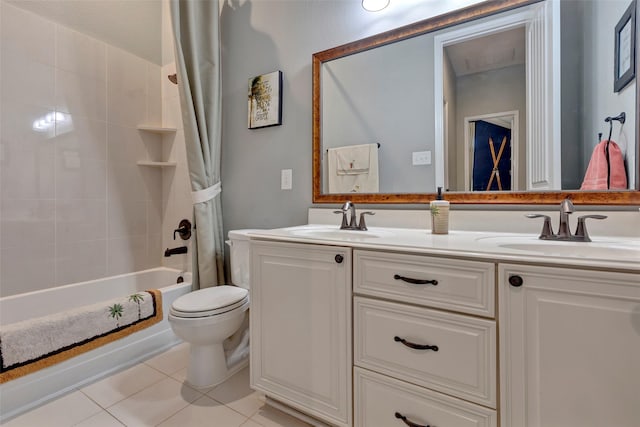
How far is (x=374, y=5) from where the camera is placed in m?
1.53

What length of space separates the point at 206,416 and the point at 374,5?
212cm

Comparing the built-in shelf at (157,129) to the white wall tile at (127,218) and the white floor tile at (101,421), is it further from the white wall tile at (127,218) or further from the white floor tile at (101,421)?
the white floor tile at (101,421)

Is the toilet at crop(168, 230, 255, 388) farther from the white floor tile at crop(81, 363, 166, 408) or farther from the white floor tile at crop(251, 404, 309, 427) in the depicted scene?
the white floor tile at crop(251, 404, 309, 427)

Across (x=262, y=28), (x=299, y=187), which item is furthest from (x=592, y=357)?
(x=262, y=28)

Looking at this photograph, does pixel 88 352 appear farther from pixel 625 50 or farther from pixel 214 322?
pixel 625 50

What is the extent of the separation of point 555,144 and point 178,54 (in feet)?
6.75

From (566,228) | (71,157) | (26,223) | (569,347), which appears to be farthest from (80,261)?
(566,228)

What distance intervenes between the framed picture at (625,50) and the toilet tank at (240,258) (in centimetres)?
172

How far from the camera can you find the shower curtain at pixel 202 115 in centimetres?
190

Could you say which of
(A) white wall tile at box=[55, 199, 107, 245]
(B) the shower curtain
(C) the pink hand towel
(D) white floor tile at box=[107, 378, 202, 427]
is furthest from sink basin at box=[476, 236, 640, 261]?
(A) white wall tile at box=[55, 199, 107, 245]

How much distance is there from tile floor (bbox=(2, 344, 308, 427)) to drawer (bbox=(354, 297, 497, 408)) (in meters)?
0.59

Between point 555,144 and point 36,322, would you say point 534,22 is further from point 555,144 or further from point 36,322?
point 36,322

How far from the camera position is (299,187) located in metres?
1.82

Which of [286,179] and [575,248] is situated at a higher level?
[286,179]
